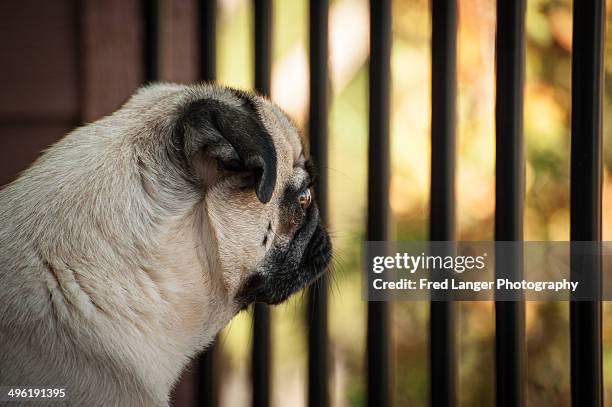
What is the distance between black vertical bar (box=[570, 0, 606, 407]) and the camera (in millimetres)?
1280

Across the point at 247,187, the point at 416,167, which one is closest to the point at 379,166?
the point at 416,167

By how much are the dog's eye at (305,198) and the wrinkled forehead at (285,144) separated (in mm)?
22

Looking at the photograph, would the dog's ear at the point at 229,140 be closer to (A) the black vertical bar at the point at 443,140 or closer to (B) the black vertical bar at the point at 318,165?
(B) the black vertical bar at the point at 318,165

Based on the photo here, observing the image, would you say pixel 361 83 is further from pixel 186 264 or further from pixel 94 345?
pixel 94 345

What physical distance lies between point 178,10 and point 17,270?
68 cm

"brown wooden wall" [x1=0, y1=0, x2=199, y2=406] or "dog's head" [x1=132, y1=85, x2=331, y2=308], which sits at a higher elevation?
"brown wooden wall" [x1=0, y1=0, x2=199, y2=406]

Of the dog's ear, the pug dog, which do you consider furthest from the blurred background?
the dog's ear

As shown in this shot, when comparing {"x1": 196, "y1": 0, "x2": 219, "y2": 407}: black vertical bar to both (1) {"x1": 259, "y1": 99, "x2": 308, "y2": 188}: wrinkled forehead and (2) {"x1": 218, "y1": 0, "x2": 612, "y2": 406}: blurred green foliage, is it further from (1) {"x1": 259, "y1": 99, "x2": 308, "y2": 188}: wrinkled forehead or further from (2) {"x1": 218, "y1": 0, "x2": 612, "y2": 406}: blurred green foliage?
(1) {"x1": 259, "y1": 99, "x2": 308, "y2": 188}: wrinkled forehead

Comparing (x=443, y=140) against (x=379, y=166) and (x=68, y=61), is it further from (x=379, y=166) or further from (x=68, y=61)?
(x=68, y=61)

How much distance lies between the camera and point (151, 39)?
134 cm

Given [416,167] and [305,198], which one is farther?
[416,167]

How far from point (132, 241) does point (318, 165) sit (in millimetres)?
512

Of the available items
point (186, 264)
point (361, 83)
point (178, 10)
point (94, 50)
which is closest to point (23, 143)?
point (94, 50)

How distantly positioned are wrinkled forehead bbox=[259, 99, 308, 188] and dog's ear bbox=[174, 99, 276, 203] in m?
0.11
